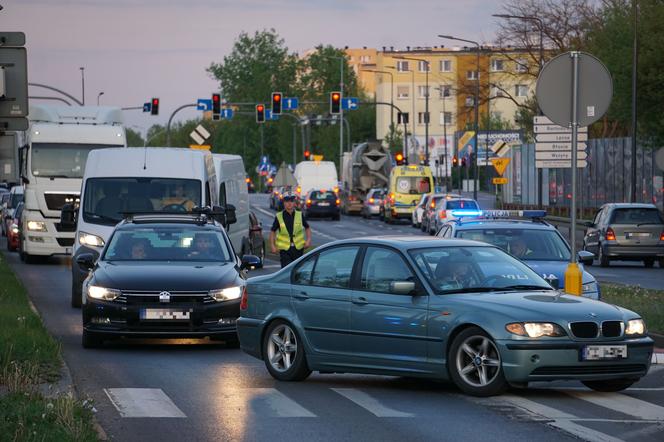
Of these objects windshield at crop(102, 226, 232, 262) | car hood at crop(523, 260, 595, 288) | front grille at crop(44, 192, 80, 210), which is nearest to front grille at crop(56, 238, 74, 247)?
front grille at crop(44, 192, 80, 210)

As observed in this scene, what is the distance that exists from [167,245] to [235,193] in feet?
53.4

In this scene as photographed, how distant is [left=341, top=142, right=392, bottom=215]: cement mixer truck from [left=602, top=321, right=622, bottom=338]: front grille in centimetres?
7349

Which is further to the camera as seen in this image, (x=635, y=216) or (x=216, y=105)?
(x=216, y=105)

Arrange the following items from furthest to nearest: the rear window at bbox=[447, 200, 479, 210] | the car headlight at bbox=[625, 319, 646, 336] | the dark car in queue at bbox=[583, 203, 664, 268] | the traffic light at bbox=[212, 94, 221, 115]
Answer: the traffic light at bbox=[212, 94, 221, 115], the rear window at bbox=[447, 200, 479, 210], the dark car in queue at bbox=[583, 203, 664, 268], the car headlight at bbox=[625, 319, 646, 336]

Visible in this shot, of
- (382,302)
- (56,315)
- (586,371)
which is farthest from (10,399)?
(56,315)

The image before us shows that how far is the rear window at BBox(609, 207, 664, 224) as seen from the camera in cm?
3962

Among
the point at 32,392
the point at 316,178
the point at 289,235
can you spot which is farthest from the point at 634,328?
the point at 316,178

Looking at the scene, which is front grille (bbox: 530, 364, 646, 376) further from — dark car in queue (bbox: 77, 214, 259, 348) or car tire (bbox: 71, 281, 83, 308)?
car tire (bbox: 71, 281, 83, 308)

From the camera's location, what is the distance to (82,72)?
333ft

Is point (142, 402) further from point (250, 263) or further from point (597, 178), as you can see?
point (597, 178)

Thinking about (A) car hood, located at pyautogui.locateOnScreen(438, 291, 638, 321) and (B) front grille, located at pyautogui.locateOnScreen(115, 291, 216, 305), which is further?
(B) front grille, located at pyautogui.locateOnScreen(115, 291, 216, 305)

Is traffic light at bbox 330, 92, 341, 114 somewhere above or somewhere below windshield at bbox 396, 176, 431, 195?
above

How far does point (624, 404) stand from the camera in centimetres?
1262

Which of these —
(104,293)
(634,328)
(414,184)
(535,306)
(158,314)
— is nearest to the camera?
(535,306)
